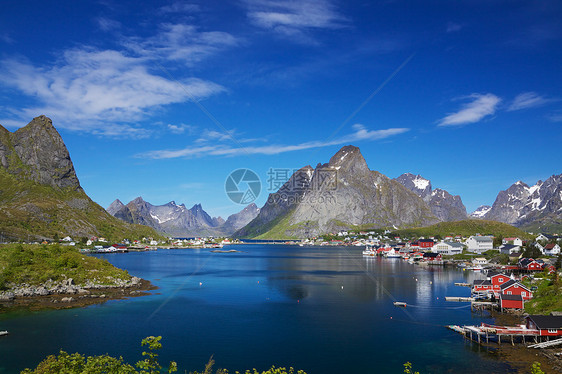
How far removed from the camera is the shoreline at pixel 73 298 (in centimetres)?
6725

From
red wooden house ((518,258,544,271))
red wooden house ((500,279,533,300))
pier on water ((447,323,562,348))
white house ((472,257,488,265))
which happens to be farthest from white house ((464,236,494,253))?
pier on water ((447,323,562,348))

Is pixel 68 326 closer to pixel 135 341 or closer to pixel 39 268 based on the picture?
pixel 135 341

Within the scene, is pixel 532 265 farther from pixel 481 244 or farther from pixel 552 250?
pixel 481 244

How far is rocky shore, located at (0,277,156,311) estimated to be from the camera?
69.3 meters

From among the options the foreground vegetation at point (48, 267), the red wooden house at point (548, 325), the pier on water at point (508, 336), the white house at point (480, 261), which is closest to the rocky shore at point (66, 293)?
the foreground vegetation at point (48, 267)

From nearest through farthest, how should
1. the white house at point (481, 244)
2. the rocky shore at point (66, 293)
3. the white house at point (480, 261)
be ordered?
the rocky shore at point (66, 293)
the white house at point (480, 261)
the white house at point (481, 244)

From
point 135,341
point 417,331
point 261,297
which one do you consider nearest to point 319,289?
point 261,297

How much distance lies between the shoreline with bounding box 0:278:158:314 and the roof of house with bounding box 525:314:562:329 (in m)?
69.7

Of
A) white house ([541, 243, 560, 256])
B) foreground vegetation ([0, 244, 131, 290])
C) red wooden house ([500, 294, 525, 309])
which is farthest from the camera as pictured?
white house ([541, 243, 560, 256])

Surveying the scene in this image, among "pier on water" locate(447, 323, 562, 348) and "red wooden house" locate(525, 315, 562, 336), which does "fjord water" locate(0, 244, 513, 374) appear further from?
"red wooden house" locate(525, 315, 562, 336)

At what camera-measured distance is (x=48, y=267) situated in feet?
282

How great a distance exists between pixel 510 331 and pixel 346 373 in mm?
25163

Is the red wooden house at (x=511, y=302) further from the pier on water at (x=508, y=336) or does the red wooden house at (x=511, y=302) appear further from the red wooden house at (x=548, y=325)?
the red wooden house at (x=548, y=325)

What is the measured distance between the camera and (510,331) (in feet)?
164
